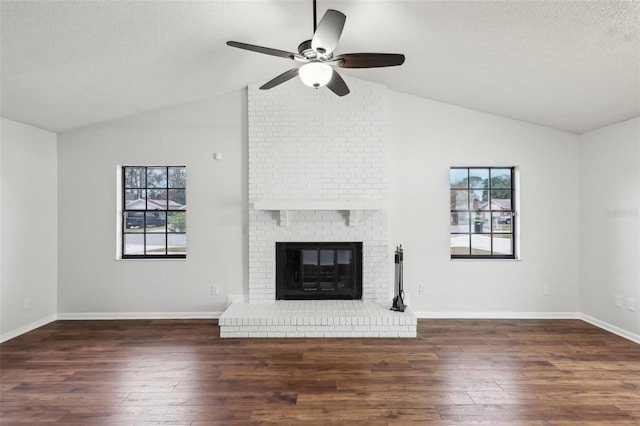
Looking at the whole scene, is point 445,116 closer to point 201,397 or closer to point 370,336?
point 370,336

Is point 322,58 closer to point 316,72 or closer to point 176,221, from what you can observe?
point 316,72

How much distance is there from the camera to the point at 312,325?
3750 millimetres

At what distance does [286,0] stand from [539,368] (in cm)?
367

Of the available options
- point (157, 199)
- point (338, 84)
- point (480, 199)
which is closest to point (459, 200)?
point (480, 199)

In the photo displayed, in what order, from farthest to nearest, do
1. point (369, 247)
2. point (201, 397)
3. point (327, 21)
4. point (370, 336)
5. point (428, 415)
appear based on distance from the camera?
point (369, 247)
point (370, 336)
point (201, 397)
point (428, 415)
point (327, 21)

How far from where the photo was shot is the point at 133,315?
171 inches

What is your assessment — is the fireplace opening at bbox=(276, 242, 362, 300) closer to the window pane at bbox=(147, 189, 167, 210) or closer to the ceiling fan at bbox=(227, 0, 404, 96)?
the window pane at bbox=(147, 189, 167, 210)

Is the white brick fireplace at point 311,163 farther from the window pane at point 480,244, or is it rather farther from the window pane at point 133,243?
the window pane at point 133,243

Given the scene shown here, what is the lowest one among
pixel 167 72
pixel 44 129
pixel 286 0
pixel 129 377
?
pixel 129 377

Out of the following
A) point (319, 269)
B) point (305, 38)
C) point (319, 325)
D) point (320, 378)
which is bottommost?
point (320, 378)

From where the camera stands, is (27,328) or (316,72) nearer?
(316,72)

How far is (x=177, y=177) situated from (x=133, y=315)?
1.83 m

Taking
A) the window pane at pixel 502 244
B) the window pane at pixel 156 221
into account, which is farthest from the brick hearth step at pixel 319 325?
the window pane at pixel 502 244

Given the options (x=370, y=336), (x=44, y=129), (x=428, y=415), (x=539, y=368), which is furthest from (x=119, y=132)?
(x=539, y=368)
